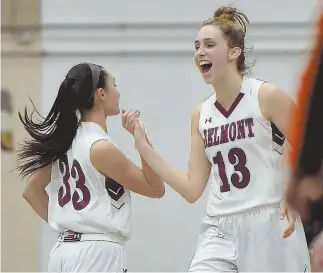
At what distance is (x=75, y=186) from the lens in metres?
2.89

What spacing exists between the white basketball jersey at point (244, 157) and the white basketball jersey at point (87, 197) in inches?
15.2

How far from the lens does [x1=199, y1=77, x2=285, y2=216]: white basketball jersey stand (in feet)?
8.63

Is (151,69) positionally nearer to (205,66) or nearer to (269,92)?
(205,66)

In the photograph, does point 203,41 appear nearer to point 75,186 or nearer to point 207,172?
point 207,172

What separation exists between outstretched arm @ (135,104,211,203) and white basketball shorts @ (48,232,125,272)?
1.13 ft

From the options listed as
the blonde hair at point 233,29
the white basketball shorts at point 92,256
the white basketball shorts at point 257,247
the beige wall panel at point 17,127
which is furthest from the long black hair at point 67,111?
the beige wall panel at point 17,127

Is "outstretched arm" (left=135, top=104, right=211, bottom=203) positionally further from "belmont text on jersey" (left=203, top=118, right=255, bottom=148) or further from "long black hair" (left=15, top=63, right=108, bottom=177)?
"long black hair" (left=15, top=63, right=108, bottom=177)

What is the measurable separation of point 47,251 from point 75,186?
186 centimetres

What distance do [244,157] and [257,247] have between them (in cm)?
32

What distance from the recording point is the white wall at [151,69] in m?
4.46

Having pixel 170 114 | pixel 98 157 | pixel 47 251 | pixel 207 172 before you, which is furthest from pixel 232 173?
pixel 47 251

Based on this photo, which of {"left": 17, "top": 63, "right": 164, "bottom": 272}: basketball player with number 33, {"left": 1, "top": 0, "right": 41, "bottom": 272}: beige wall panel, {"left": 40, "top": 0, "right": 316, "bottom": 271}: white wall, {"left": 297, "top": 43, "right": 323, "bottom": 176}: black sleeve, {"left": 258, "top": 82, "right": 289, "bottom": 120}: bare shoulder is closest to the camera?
{"left": 297, "top": 43, "right": 323, "bottom": 176}: black sleeve

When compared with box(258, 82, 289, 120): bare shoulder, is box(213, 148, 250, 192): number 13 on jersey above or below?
below

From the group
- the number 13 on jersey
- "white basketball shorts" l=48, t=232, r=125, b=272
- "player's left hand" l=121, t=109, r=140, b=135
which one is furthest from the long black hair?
the number 13 on jersey
